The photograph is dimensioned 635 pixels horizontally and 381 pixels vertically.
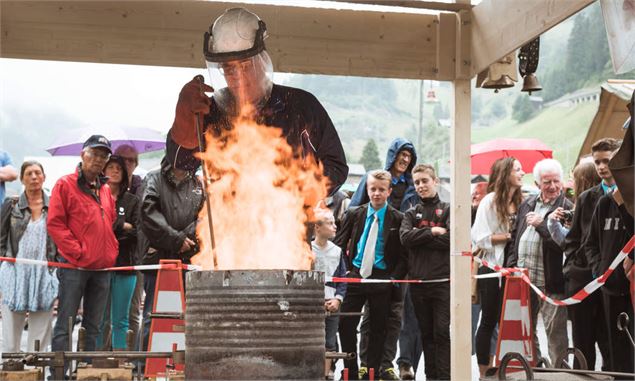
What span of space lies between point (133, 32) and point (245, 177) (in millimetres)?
2046

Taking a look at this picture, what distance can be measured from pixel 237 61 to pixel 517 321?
4204 millimetres

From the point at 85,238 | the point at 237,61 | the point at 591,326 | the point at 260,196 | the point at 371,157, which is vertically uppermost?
the point at 371,157

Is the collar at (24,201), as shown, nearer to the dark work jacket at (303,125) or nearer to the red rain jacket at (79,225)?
the red rain jacket at (79,225)

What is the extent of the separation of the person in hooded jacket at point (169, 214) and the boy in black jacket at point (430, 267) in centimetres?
180

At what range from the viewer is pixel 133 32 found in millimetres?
6820

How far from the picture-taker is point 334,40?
7.06m

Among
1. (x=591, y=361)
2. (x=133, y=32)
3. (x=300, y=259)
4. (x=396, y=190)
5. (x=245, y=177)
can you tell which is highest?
(x=133, y=32)

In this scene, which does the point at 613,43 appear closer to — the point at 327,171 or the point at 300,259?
the point at 327,171

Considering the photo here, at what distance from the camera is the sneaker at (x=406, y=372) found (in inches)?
347

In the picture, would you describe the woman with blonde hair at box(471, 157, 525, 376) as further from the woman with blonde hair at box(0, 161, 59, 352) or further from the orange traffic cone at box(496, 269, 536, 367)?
the woman with blonde hair at box(0, 161, 59, 352)

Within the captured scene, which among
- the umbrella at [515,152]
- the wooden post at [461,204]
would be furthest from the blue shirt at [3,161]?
the umbrella at [515,152]

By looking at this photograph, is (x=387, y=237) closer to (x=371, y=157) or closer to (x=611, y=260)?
(x=611, y=260)

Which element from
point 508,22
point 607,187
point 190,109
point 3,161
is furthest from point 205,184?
point 3,161

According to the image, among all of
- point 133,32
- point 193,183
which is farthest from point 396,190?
point 133,32
